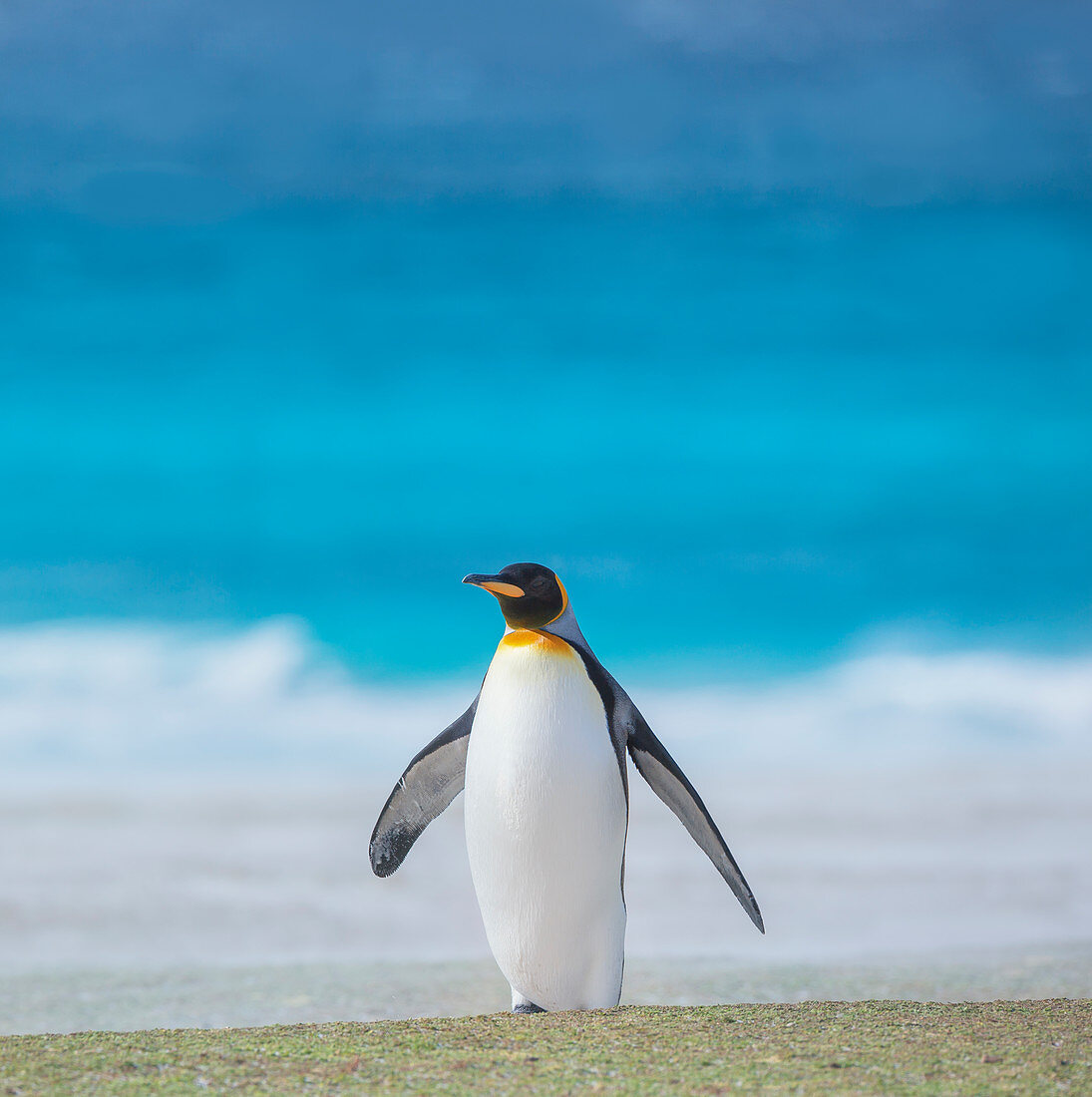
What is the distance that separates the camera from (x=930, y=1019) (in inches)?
131

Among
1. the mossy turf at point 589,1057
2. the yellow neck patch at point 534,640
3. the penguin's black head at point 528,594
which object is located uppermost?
the penguin's black head at point 528,594

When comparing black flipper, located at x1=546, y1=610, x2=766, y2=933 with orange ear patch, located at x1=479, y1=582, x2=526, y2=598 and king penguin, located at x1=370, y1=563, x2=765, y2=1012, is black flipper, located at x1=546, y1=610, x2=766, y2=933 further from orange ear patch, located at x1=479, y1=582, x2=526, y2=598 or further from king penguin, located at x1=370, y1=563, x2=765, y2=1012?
orange ear patch, located at x1=479, y1=582, x2=526, y2=598

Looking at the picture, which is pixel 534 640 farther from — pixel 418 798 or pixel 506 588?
pixel 418 798

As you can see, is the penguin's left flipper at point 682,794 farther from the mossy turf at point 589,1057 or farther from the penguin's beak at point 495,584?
the mossy turf at point 589,1057

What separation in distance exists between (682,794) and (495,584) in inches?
44.4

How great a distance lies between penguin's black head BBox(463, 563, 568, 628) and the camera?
4.01 meters

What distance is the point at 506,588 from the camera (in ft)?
13.1

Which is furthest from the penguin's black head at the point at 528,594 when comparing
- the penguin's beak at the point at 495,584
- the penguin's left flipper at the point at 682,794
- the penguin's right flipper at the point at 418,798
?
the penguin's right flipper at the point at 418,798

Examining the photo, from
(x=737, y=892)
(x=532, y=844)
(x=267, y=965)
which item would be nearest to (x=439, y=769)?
(x=532, y=844)

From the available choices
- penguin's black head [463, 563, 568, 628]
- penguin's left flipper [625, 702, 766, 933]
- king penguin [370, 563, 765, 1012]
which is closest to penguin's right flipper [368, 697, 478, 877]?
king penguin [370, 563, 765, 1012]

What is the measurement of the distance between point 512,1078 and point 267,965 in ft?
18.9

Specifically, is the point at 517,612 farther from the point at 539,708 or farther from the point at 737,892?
the point at 737,892

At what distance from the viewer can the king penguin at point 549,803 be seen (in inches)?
151

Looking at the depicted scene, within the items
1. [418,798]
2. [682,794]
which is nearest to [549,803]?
[682,794]
